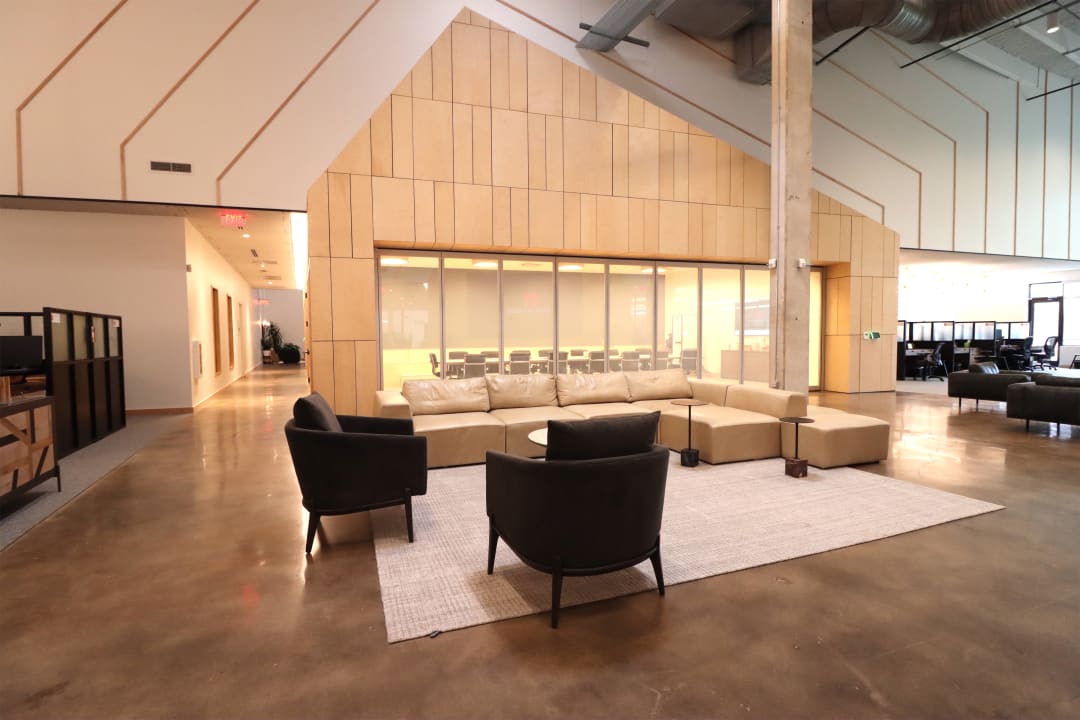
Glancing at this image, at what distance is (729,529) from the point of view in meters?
3.56

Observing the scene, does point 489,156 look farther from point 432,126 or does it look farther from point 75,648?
point 75,648

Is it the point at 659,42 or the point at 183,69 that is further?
the point at 659,42

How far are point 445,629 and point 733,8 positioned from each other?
1100 centimetres

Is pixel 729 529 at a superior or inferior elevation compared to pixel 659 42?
inferior

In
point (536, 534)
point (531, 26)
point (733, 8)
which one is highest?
point (733, 8)

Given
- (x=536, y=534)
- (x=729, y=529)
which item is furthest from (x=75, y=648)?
(x=729, y=529)

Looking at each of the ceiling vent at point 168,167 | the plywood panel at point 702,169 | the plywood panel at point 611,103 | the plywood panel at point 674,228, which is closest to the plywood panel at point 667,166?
the plywood panel at point 674,228

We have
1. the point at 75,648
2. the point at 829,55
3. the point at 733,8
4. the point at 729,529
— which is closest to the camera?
the point at 75,648

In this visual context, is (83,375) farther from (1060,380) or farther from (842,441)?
(1060,380)

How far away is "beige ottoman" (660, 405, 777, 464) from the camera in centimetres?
527

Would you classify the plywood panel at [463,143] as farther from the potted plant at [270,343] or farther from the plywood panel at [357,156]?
the potted plant at [270,343]

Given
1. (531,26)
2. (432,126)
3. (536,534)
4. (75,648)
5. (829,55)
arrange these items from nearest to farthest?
(75,648) → (536,534) → (432,126) → (531,26) → (829,55)

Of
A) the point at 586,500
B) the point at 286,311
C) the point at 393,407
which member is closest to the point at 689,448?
the point at 393,407

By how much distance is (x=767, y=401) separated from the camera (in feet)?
19.2
